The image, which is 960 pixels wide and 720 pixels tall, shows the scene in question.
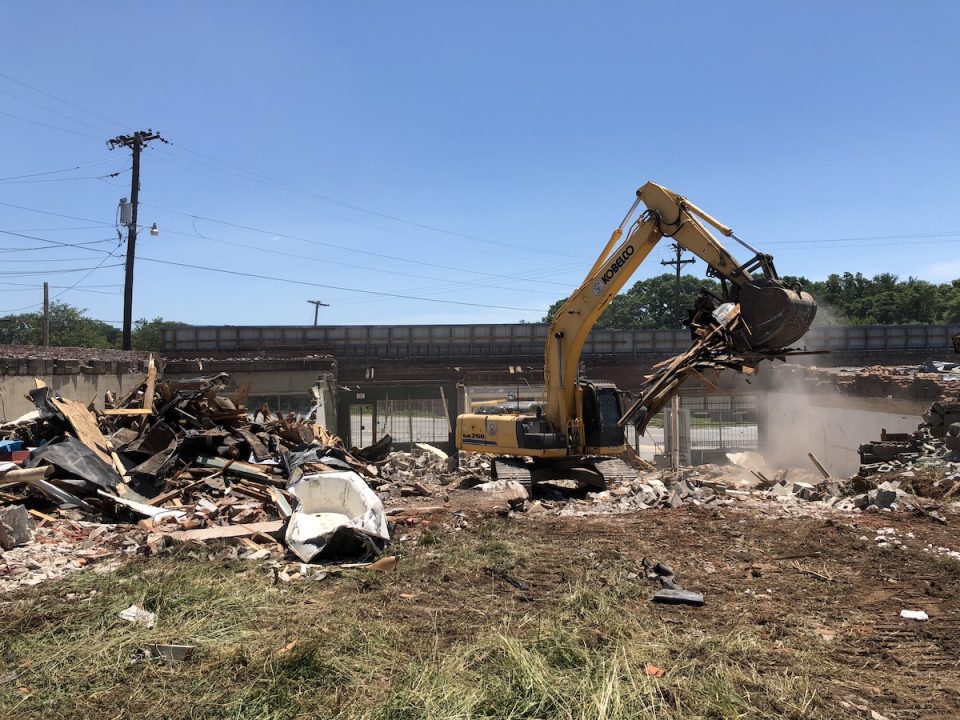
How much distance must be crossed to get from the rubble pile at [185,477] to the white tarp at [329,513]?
13mm

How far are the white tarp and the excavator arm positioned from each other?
4.77 meters

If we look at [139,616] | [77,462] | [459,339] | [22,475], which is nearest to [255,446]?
[77,462]

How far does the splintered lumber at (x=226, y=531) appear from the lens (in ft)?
25.1

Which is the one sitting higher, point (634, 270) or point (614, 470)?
point (634, 270)

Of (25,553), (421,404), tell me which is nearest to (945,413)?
(25,553)

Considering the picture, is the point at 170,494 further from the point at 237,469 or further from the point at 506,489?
the point at 506,489

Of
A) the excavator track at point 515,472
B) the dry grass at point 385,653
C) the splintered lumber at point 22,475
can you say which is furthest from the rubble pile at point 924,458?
the splintered lumber at point 22,475

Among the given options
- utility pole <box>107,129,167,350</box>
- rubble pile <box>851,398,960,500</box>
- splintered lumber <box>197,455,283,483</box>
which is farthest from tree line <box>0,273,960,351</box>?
splintered lumber <box>197,455,283,483</box>

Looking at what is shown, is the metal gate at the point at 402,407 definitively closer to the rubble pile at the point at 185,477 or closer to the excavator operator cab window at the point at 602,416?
the excavator operator cab window at the point at 602,416

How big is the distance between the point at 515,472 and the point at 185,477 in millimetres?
5101

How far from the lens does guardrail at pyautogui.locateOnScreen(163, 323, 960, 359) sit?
31609 mm

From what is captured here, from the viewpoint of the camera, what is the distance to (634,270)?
11078 mm

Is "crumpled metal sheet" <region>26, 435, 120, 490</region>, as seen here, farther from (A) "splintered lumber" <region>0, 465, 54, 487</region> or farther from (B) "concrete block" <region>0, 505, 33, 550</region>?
(B) "concrete block" <region>0, 505, 33, 550</region>

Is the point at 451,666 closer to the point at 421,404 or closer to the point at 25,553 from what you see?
the point at 25,553
